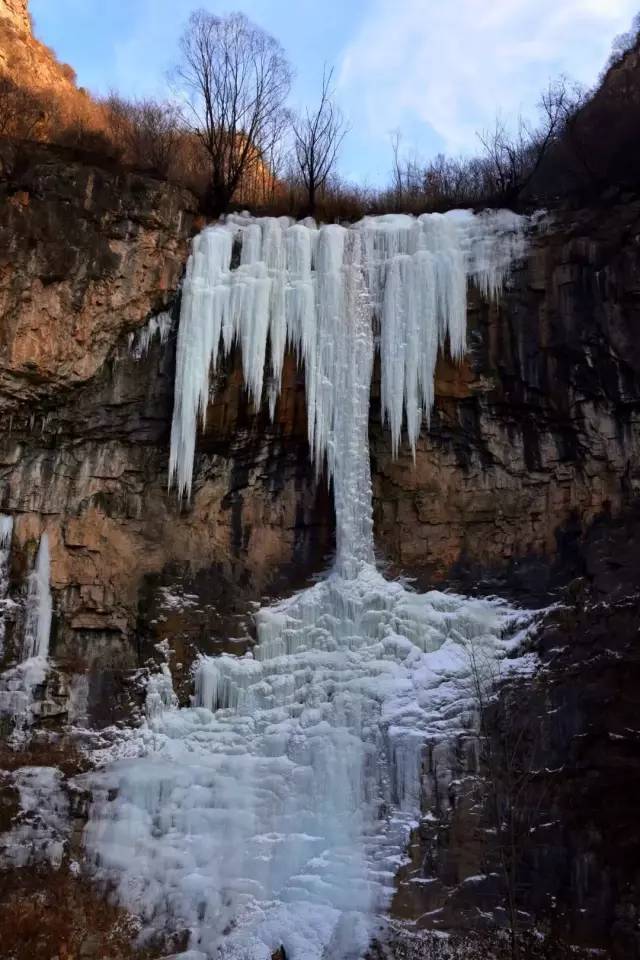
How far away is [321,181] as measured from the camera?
20062mm

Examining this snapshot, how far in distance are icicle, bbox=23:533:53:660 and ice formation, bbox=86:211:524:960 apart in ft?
6.46

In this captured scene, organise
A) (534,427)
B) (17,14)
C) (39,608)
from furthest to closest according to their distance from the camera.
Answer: (17,14)
(534,427)
(39,608)

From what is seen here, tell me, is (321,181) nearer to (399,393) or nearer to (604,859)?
(399,393)

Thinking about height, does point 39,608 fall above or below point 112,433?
below

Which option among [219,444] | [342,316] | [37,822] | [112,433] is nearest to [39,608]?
[112,433]

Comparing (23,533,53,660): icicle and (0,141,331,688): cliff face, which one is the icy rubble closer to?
(23,533,53,660): icicle

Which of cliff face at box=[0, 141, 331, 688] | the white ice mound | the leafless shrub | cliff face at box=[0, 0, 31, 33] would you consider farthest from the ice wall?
cliff face at box=[0, 0, 31, 33]

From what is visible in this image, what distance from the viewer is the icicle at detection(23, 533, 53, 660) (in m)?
14.9

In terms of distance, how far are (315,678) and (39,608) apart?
4671 mm

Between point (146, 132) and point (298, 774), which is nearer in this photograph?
point (298, 774)

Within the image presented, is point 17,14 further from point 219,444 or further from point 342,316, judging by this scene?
point 219,444

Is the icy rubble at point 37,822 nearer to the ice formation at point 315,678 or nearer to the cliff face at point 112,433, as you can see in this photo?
the ice formation at point 315,678

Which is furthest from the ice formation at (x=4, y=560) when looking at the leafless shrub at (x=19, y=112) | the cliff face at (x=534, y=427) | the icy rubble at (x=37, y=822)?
the leafless shrub at (x=19, y=112)

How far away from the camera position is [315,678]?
47.6 ft
